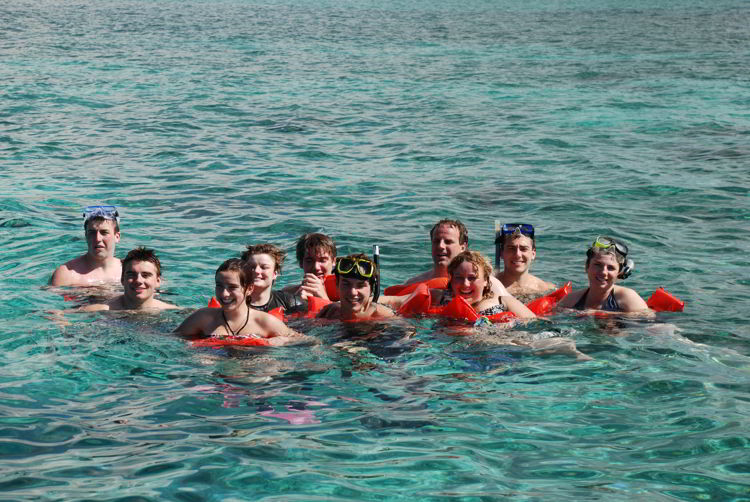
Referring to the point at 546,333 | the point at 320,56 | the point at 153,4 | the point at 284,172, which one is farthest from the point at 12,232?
the point at 153,4

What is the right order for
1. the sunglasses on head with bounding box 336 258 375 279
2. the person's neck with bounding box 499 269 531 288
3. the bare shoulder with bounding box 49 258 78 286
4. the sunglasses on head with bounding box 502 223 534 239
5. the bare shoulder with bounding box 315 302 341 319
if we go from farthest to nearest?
the bare shoulder with bounding box 49 258 78 286 → the person's neck with bounding box 499 269 531 288 → the sunglasses on head with bounding box 502 223 534 239 → the bare shoulder with bounding box 315 302 341 319 → the sunglasses on head with bounding box 336 258 375 279

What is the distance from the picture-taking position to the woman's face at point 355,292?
323 inches

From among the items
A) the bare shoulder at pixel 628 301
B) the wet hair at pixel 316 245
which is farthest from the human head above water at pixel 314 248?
the bare shoulder at pixel 628 301

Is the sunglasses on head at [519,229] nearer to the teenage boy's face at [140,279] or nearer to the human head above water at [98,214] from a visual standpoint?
the teenage boy's face at [140,279]

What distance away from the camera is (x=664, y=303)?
9172mm

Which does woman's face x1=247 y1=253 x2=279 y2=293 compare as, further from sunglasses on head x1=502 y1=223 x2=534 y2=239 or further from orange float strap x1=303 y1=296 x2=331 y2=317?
sunglasses on head x1=502 y1=223 x2=534 y2=239

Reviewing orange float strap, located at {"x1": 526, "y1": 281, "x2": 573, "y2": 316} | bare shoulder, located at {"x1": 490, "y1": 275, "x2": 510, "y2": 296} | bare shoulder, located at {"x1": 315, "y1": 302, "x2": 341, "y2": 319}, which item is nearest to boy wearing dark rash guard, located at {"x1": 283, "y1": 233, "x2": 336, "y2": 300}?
bare shoulder, located at {"x1": 315, "y1": 302, "x2": 341, "y2": 319}

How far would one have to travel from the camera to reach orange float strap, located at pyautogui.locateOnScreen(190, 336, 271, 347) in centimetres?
787

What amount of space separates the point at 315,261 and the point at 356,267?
1.24 metres

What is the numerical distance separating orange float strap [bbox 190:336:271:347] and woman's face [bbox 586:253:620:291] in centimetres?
320

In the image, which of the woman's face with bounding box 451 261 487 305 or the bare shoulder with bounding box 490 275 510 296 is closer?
the woman's face with bounding box 451 261 487 305

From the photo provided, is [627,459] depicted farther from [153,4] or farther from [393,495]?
[153,4]

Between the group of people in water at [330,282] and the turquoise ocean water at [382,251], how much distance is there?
1.00 ft

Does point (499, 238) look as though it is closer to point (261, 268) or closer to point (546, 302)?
Answer: point (546, 302)
